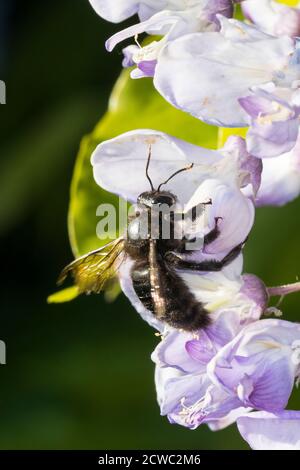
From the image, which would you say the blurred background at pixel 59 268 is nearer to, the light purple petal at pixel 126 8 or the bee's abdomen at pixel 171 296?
the bee's abdomen at pixel 171 296

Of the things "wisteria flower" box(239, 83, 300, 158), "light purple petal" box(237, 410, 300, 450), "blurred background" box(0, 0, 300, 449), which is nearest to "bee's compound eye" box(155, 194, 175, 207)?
"wisteria flower" box(239, 83, 300, 158)

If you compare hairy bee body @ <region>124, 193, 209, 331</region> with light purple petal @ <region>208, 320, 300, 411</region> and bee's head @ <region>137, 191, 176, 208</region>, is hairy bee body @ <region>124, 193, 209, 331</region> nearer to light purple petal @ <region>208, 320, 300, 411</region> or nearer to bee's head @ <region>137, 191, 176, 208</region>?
bee's head @ <region>137, 191, 176, 208</region>

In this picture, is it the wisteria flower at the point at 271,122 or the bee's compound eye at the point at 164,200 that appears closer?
the wisteria flower at the point at 271,122

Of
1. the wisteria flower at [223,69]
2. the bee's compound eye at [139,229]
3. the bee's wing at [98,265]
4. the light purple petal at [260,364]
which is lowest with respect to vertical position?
the light purple petal at [260,364]

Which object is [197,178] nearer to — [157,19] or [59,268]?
[157,19]

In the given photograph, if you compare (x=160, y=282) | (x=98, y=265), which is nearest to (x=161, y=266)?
(x=160, y=282)

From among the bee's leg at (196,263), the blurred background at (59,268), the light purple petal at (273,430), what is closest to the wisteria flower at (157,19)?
the bee's leg at (196,263)

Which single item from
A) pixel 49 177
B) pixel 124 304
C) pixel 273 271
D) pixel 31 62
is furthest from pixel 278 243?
pixel 31 62

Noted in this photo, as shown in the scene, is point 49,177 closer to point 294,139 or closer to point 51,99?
point 51,99
